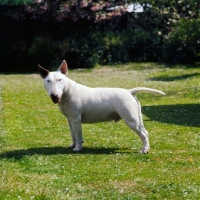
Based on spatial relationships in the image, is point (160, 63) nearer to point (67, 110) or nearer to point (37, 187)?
point (67, 110)

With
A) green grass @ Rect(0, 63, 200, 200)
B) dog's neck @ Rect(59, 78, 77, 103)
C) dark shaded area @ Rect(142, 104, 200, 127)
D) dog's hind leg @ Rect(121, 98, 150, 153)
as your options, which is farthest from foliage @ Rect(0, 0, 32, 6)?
dog's hind leg @ Rect(121, 98, 150, 153)

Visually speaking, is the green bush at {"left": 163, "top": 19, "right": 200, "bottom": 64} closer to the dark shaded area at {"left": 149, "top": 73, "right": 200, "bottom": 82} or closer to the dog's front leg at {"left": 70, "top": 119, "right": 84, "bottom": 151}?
the dark shaded area at {"left": 149, "top": 73, "right": 200, "bottom": 82}

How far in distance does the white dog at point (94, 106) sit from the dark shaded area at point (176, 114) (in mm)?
3425

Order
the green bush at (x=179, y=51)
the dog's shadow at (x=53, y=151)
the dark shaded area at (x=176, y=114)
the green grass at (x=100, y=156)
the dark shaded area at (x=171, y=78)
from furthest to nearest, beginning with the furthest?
the green bush at (x=179, y=51) → the dark shaded area at (x=171, y=78) → the dark shaded area at (x=176, y=114) → the dog's shadow at (x=53, y=151) → the green grass at (x=100, y=156)

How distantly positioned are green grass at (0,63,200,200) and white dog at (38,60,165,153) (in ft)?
1.47

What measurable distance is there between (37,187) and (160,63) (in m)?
25.7

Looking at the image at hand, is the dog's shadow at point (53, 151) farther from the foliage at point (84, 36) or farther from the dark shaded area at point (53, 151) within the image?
the foliage at point (84, 36)

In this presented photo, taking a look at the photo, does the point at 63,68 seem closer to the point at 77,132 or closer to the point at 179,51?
the point at 77,132

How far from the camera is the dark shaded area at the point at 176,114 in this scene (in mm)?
13062

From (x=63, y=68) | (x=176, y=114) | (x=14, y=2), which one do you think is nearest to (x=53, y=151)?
(x=63, y=68)

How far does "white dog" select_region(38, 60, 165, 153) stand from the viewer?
932 centimetres

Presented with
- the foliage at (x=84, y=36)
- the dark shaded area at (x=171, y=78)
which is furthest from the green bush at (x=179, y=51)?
the dark shaded area at (x=171, y=78)

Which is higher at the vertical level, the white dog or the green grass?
the white dog

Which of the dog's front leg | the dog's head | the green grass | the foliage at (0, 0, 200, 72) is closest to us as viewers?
the green grass
